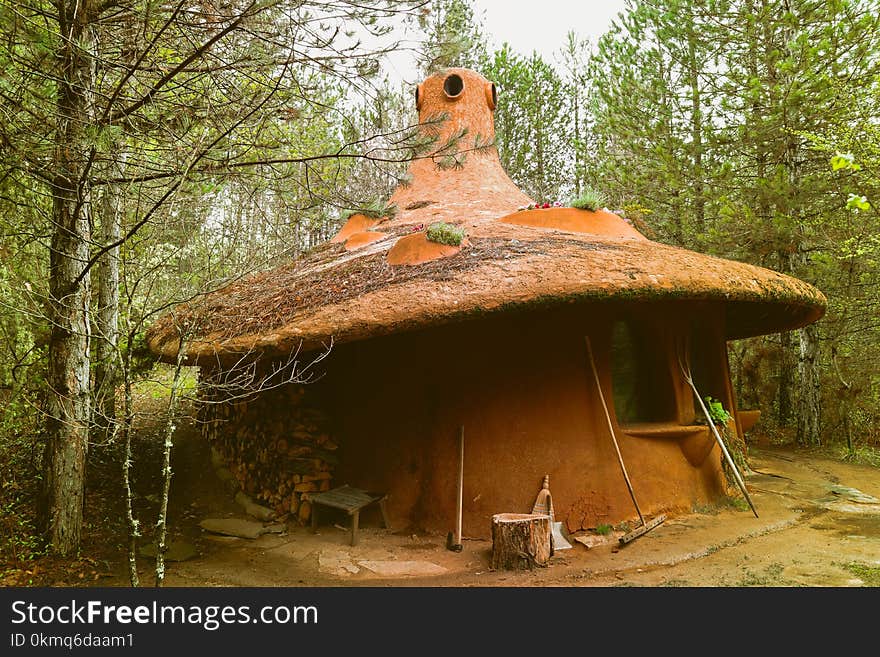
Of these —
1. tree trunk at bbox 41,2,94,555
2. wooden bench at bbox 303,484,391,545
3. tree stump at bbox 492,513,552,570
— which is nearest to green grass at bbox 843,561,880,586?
tree stump at bbox 492,513,552,570

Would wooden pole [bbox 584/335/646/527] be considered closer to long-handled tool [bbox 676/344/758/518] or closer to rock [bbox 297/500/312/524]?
long-handled tool [bbox 676/344/758/518]

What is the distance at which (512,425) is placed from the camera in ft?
18.5

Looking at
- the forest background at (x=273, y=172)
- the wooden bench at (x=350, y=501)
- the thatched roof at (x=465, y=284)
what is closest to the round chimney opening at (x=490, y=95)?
the forest background at (x=273, y=172)

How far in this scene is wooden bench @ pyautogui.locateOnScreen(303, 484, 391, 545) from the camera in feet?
18.0

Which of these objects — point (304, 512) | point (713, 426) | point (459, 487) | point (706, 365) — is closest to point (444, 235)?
point (459, 487)

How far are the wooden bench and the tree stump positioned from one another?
58.6 inches

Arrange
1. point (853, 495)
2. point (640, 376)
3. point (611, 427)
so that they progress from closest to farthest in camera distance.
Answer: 1. point (611, 427)
2. point (640, 376)
3. point (853, 495)

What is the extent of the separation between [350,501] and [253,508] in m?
1.42

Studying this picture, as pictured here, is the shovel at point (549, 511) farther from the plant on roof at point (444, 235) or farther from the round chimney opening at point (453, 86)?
the round chimney opening at point (453, 86)

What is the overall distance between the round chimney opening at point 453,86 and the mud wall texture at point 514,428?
565cm

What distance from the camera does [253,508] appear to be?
6371mm

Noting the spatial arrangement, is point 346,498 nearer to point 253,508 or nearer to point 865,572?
point 253,508

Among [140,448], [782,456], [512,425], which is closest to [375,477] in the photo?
[512,425]
